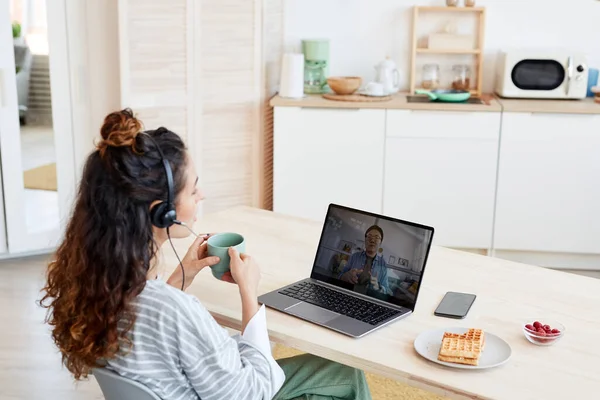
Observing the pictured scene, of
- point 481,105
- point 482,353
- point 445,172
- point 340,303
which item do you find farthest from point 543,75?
point 482,353

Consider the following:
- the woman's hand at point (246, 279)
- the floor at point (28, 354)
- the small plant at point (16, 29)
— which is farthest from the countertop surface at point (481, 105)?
the woman's hand at point (246, 279)

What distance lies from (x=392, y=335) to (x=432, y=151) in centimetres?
233

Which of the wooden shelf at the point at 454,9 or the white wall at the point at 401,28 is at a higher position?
the wooden shelf at the point at 454,9

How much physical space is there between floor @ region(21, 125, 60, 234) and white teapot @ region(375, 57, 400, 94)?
1.69 meters

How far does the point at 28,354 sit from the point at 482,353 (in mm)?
2096

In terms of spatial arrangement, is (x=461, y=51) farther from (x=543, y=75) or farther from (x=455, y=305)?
(x=455, y=305)

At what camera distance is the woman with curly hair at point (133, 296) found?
57.0 inches

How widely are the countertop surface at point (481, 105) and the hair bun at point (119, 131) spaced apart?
2413 millimetres

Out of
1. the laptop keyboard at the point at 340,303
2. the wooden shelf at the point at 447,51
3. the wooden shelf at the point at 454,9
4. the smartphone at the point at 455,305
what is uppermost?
the wooden shelf at the point at 454,9

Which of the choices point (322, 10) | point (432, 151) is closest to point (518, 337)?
point (432, 151)

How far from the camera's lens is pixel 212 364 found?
146 centimetres

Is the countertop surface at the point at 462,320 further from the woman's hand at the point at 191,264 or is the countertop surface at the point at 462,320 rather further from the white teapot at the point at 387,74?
the white teapot at the point at 387,74

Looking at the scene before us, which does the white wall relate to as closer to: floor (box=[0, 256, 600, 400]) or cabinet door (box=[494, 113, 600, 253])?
cabinet door (box=[494, 113, 600, 253])

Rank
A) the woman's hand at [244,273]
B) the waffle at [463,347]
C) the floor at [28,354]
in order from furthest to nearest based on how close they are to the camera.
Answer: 1. the floor at [28,354]
2. the woman's hand at [244,273]
3. the waffle at [463,347]
